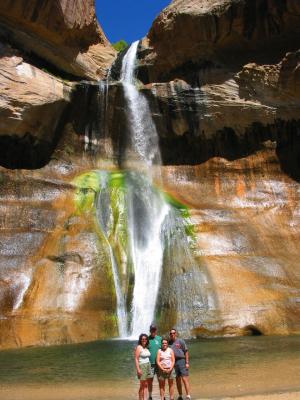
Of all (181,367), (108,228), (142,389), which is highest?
(108,228)

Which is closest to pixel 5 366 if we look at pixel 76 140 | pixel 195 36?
pixel 76 140

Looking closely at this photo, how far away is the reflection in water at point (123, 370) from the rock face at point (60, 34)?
17.1 m

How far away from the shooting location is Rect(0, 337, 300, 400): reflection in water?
9.66 metres

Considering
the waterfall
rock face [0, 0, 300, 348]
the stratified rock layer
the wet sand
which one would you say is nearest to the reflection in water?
the wet sand

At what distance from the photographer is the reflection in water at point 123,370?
9.66m

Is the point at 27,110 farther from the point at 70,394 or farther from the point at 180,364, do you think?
the point at 180,364

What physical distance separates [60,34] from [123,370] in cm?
2128

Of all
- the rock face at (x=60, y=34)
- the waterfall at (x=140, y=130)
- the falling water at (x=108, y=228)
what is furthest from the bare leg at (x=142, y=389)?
the rock face at (x=60, y=34)

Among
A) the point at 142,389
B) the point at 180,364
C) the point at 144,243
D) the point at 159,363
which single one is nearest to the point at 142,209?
the point at 144,243

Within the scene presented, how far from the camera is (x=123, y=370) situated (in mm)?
12141

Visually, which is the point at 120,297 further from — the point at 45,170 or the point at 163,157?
the point at 163,157

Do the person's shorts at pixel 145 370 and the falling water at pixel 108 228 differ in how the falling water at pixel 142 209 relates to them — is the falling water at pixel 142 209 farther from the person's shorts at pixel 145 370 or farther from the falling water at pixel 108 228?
the person's shorts at pixel 145 370

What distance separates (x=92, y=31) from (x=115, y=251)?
52.5 ft

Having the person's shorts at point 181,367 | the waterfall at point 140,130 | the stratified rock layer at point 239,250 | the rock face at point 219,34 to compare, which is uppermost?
the rock face at point 219,34
